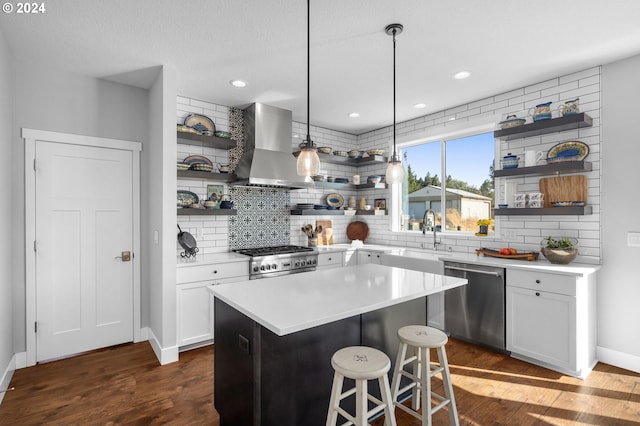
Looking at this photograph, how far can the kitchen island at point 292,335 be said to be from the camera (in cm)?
165

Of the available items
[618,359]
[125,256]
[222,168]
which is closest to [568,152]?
[618,359]

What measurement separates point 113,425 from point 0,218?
175cm

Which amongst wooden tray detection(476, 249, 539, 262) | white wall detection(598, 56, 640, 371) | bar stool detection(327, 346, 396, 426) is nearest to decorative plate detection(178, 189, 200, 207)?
bar stool detection(327, 346, 396, 426)

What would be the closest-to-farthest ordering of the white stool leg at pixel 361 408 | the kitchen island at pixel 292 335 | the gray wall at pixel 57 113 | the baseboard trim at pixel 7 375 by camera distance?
the white stool leg at pixel 361 408 < the kitchen island at pixel 292 335 < the baseboard trim at pixel 7 375 < the gray wall at pixel 57 113

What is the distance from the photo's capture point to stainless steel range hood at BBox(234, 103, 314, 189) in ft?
12.5

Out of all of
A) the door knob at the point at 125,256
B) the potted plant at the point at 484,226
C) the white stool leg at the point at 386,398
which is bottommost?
the white stool leg at the point at 386,398

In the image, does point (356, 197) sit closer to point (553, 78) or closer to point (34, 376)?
point (553, 78)

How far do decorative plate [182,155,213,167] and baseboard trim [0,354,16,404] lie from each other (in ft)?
7.65

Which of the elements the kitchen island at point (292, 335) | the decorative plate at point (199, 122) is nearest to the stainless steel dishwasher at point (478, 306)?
the kitchen island at point (292, 335)

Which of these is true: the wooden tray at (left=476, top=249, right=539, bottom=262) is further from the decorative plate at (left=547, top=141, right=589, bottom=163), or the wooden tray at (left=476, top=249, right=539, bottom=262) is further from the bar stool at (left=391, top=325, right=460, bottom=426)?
the bar stool at (left=391, top=325, right=460, bottom=426)

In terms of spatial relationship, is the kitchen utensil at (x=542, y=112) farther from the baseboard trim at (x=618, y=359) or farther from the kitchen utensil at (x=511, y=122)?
the baseboard trim at (x=618, y=359)

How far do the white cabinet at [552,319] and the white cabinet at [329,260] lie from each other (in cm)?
199

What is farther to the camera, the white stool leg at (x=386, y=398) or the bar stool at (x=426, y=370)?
the bar stool at (x=426, y=370)

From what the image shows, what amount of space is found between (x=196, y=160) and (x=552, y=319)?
3.85 metres
